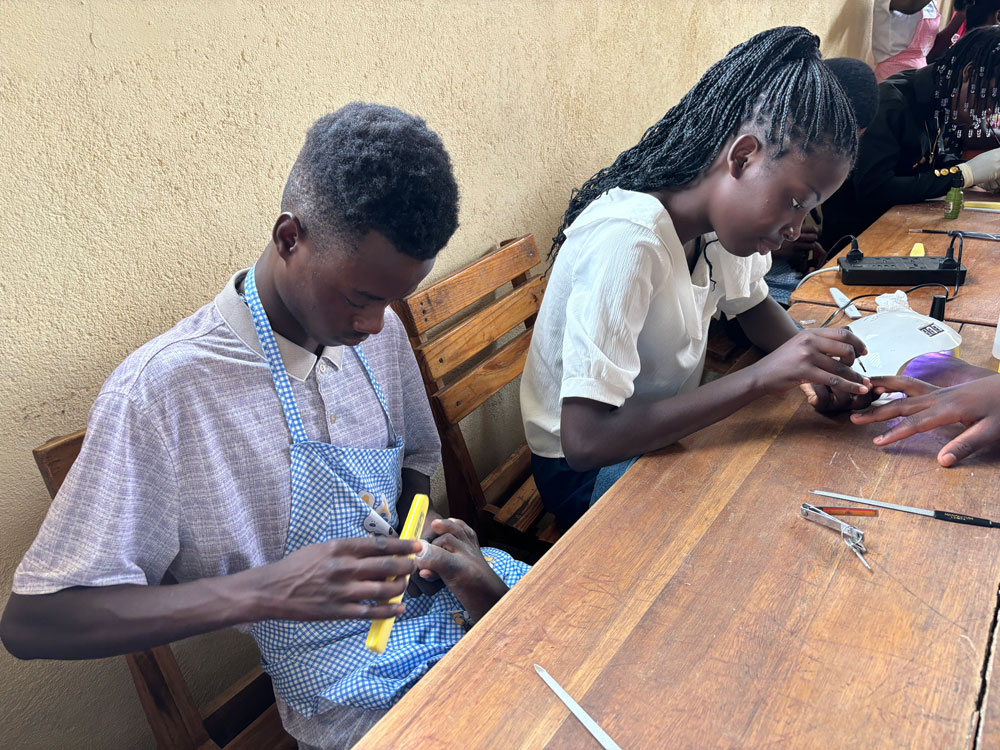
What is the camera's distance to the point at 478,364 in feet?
5.76

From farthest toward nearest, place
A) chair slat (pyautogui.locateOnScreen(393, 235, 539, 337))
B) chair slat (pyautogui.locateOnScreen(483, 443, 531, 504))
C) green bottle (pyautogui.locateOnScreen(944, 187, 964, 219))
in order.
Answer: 1. green bottle (pyautogui.locateOnScreen(944, 187, 964, 219))
2. chair slat (pyautogui.locateOnScreen(483, 443, 531, 504))
3. chair slat (pyautogui.locateOnScreen(393, 235, 539, 337))

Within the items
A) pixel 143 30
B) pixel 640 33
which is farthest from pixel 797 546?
A: pixel 640 33

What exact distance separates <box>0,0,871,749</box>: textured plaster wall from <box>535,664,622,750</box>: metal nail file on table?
2.85 feet

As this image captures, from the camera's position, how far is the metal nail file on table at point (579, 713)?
2.07ft

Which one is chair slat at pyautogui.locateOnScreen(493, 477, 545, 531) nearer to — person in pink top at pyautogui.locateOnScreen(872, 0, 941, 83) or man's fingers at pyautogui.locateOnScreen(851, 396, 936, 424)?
man's fingers at pyautogui.locateOnScreen(851, 396, 936, 424)

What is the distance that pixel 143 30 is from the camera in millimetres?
1079

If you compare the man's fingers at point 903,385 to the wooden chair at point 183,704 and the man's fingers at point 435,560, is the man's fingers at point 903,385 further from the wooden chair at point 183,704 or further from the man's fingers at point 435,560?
the wooden chair at point 183,704

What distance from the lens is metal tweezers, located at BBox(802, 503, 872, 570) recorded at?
33.7 inches

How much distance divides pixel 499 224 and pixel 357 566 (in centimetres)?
127

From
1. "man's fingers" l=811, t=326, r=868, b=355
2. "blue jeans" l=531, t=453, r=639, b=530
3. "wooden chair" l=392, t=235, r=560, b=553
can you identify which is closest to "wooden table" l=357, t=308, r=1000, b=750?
"man's fingers" l=811, t=326, r=868, b=355

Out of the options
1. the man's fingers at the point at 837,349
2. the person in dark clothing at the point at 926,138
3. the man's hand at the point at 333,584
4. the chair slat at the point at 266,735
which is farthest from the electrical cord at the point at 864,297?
the chair slat at the point at 266,735

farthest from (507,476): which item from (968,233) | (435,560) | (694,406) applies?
(968,233)

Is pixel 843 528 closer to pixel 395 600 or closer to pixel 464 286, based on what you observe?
pixel 395 600

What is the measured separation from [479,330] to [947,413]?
3.28 feet
